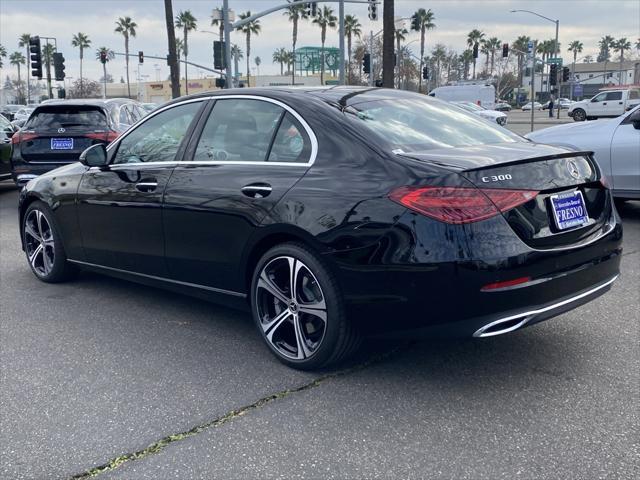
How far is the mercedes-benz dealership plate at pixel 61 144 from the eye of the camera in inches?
392

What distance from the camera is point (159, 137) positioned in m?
4.81

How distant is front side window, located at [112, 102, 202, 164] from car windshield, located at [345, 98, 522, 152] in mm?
1299

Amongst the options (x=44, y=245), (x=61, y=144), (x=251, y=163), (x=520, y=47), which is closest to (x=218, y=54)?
(x=61, y=144)

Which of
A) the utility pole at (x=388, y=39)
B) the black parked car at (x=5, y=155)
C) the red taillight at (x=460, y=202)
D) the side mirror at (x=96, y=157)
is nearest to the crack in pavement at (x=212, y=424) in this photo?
the red taillight at (x=460, y=202)

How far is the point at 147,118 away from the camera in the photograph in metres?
4.94

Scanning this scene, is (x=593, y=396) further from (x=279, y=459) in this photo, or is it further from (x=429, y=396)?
(x=279, y=459)

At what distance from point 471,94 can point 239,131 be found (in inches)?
1649

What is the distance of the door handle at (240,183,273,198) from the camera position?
3848 mm

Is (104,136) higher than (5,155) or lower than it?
higher

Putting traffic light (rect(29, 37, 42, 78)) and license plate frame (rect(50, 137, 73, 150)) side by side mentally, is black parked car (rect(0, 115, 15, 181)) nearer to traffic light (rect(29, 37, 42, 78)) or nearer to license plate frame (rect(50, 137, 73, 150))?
license plate frame (rect(50, 137, 73, 150))

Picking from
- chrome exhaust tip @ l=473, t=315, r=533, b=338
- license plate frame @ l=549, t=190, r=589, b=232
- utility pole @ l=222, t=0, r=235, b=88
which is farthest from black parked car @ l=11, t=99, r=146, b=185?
utility pole @ l=222, t=0, r=235, b=88

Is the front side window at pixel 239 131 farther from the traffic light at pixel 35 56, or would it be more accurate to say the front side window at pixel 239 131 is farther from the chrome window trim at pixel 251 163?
the traffic light at pixel 35 56

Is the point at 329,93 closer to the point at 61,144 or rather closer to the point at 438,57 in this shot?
the point at 61,144

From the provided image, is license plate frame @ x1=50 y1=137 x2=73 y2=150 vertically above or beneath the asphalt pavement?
above
